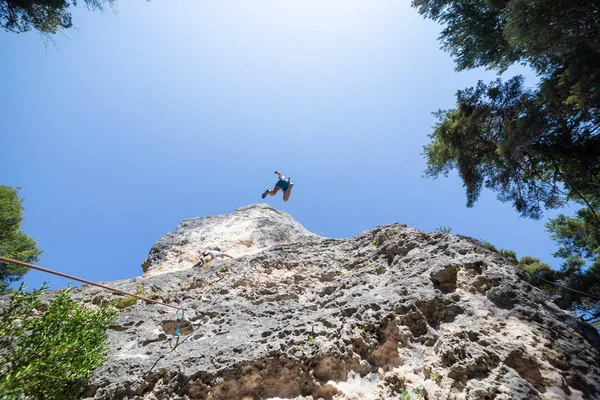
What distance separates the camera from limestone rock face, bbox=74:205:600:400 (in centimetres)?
351

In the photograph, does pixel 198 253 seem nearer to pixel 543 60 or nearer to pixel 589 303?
pixel 543 60

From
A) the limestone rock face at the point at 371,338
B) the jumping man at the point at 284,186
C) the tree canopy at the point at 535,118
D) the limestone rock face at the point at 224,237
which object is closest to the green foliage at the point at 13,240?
the limestone rock face at the point at 224,237

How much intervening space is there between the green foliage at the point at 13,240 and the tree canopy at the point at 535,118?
19685mm

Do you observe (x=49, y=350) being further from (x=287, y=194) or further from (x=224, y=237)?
(x=287, y=194)

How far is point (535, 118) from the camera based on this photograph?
8.81 meters

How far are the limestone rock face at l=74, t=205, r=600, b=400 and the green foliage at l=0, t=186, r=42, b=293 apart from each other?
1031 cm

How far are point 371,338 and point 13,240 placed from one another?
17868mm

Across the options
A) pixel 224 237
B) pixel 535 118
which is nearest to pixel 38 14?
pixel 224 237

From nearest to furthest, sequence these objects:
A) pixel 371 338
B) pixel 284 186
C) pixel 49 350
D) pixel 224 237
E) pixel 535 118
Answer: pixel 49 350, pixel 371 338, pixel 535 118, pixel 224 237, pixel 284 186

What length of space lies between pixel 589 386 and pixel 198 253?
35.6ft

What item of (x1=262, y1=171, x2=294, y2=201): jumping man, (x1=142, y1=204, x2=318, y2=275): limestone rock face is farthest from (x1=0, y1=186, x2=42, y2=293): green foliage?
(x1=262, y1=171, x2=294, y2=201): jumping man

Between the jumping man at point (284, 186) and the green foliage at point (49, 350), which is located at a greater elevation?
the jumping man at point (284, 186)

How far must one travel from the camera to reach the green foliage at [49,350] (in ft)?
12.1

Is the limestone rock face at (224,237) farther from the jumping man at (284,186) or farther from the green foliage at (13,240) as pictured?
the green foliage at (13,240)
